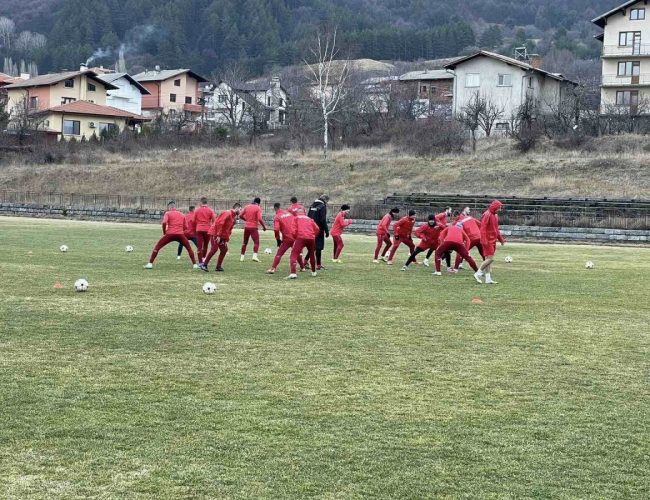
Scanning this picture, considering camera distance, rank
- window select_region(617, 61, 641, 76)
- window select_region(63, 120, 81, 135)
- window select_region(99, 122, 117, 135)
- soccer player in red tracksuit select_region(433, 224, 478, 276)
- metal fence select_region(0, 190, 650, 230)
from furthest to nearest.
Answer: window select_region(63, 120, 81, 135) < window select_region(99, 122, 117, 135) < window select_region(617, 61, 641, 76) < metal fence select_region(0, 190, 650, 230) < soccer player in red tracksuit select_region(433, 224, 478, 276)

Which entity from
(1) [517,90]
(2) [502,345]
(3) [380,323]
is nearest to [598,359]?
(2) [502,345]

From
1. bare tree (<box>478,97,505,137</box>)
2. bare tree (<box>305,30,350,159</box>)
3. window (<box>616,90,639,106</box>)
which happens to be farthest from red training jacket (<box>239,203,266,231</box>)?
window (<box>616,90,639,106</box>)

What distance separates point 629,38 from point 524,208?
38.5m

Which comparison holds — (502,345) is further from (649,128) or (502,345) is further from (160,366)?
(649,128)

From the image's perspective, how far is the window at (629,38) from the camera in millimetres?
79250

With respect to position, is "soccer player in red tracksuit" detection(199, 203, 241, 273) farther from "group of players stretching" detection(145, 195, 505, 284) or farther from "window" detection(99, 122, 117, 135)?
"window" detection(99, 122, 117, 135)

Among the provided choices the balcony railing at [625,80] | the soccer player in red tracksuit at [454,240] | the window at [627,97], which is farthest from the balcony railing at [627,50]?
the soccer player in red tracksuit at [454,240]

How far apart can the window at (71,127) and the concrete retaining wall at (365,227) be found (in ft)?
A: 102

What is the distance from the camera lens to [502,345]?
1251cm

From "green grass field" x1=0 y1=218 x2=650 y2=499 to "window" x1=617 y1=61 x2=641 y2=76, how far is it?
67049mm

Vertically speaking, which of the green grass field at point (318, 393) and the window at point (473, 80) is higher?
the window at point (473, 80)

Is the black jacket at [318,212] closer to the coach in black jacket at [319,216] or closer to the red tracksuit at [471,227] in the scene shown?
the coach in black jacket at [319,216]

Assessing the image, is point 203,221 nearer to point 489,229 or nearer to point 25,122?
point 489,229

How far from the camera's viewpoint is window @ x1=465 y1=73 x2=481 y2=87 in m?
85.4
